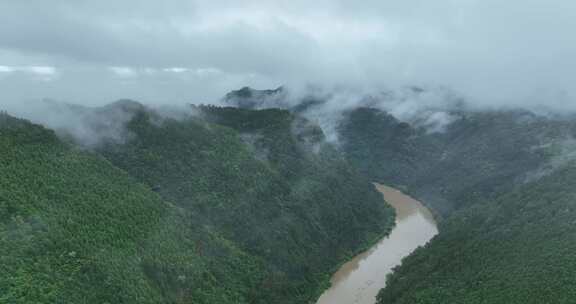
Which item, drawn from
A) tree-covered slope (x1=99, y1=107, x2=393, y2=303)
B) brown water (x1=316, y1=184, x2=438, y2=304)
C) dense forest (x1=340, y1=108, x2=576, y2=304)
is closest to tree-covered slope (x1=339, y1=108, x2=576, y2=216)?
dense forest (x1=340, y1=108, x2=576, y2=304)

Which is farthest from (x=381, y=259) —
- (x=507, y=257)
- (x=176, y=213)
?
(x=176, y=213)

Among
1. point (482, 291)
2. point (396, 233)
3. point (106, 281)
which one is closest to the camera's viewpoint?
point (106, 281)

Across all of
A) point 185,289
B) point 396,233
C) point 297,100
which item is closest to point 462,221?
point 396,233

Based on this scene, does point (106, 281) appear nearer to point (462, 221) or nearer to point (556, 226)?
point (556, 226)

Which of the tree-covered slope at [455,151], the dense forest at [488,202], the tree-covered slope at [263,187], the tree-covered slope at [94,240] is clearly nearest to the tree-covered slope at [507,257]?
the dense forest at [488,202]

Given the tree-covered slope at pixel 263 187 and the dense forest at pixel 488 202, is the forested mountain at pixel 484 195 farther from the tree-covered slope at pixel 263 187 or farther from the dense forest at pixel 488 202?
the tree-covered slope at pixel 263 187
